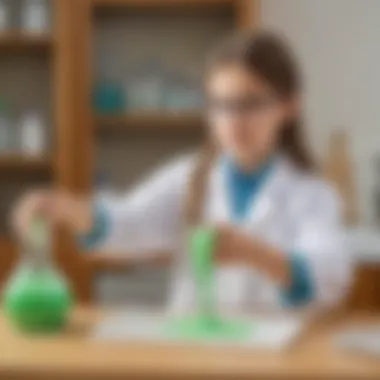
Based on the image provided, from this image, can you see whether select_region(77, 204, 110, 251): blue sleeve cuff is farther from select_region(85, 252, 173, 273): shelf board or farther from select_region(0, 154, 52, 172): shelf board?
select_region(0, 154, 52, 172): shelf board

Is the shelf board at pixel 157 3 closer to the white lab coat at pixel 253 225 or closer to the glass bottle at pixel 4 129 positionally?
the glass bottle at pixel 4 129

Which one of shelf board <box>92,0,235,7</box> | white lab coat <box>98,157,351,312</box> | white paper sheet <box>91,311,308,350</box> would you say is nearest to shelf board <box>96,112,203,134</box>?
shelf board <box>92,0,235,7</box>

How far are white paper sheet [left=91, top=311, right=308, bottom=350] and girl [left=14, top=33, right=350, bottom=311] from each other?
0.19ft

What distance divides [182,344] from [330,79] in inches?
52.4

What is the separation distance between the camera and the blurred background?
2.14 meters

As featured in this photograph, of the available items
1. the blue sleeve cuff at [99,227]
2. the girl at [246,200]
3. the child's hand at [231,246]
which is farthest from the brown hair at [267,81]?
the child's hand at [231,246]

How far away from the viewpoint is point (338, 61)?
2.16m

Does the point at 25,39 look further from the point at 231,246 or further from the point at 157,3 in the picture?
the point at 231,246

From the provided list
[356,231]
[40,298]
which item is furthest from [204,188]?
[356,231]

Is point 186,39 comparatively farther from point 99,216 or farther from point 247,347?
point 247,347

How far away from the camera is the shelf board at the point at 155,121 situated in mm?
2137

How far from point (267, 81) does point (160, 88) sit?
3.25 feet

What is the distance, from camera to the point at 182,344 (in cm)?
93

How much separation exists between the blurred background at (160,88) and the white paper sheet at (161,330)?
1.07 m
